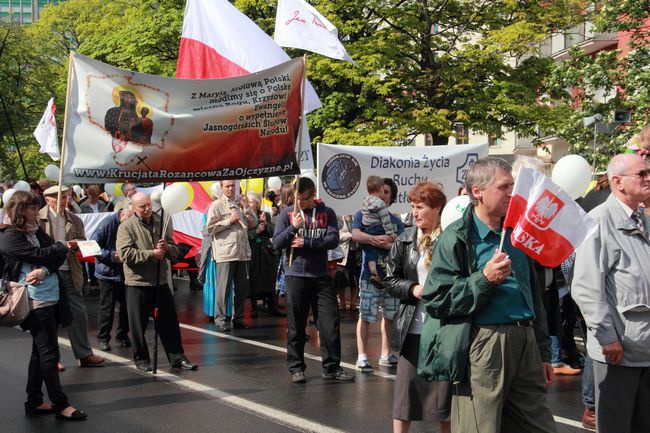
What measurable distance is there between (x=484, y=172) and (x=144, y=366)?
18.5 feet

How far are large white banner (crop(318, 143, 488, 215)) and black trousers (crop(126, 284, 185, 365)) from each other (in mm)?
2970

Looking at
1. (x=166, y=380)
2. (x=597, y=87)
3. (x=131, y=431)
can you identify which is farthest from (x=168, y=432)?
(x=597, y=87)

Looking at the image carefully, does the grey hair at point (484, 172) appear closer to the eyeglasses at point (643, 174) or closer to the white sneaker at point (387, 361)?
the eyeglasses at point (643, 174)

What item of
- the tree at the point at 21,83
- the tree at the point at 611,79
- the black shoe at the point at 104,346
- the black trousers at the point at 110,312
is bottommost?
the black shoe at the point at 104,346

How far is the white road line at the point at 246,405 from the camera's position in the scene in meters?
6.91

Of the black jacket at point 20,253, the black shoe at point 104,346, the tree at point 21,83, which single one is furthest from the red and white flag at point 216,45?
the tree at point 21,83

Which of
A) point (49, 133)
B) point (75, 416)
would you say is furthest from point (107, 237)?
point (49, 133)

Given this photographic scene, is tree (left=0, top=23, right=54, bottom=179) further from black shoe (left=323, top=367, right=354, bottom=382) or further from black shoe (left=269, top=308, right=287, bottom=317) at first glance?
black shoe (left=323, top=367, right=354, bottom=382)

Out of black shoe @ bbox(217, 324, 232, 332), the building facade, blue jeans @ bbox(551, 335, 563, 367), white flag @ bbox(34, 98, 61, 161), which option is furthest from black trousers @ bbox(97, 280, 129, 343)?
the building facade

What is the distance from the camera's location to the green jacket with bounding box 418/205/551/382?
14.0 ft

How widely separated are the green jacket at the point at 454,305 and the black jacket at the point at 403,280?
4.08 ft

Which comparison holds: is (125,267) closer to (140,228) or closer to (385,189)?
(140,228)

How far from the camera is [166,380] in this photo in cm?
873

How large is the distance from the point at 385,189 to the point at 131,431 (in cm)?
429
